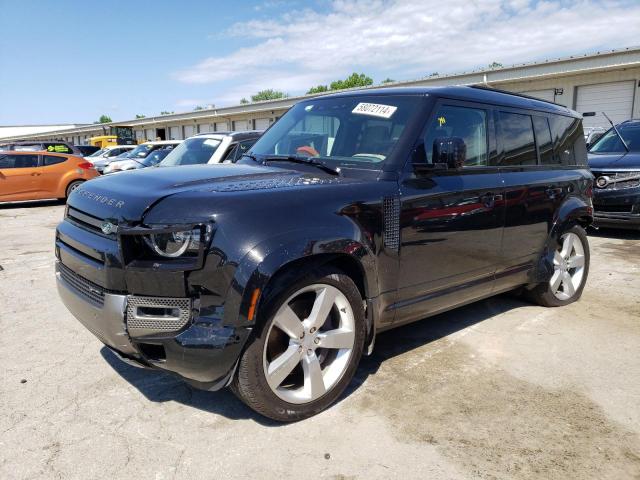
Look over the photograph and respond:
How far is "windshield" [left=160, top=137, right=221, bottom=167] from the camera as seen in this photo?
834cm

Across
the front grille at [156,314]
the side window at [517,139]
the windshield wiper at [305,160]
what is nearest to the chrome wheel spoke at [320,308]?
the front grille at [156,314]

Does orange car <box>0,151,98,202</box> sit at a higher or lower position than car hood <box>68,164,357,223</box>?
lower

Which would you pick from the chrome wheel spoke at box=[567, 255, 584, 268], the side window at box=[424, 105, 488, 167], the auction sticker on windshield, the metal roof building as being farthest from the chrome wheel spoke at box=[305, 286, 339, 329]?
the metal roof building

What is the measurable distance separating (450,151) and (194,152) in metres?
6.21

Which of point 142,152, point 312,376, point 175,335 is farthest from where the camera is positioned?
point 142,152

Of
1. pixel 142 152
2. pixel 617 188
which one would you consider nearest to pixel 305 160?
pixel 617 188

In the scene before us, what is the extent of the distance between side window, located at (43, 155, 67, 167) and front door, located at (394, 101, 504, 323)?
13.5 meters

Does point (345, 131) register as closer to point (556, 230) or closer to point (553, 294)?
point (556, 230)

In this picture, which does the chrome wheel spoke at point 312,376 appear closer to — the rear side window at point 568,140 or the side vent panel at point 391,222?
the side vent panel at point 391,222

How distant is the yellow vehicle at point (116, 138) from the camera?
3959 centimetres

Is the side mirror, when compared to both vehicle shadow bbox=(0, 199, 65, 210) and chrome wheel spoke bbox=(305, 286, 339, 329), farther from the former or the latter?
vehicle shadow bbox=(0, 199, 65, 210)

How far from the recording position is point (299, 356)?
108 inches

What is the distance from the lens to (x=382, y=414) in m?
2.92

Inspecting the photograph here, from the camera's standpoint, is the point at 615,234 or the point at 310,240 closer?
the point at 310,240
